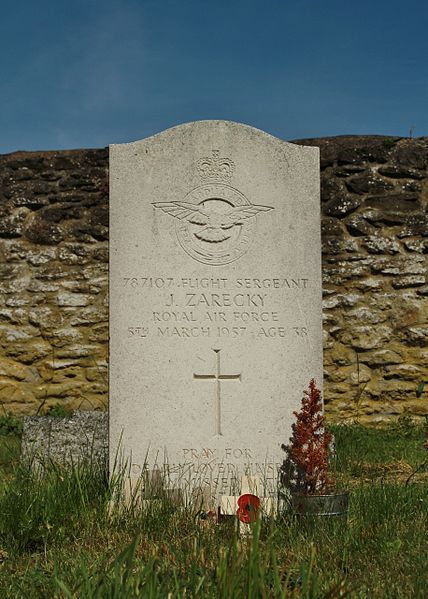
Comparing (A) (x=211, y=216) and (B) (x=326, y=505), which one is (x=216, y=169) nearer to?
(A) (x=211, y=216)

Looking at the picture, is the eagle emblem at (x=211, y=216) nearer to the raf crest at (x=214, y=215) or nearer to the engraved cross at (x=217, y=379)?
the raf crest at (x=214, y=215)

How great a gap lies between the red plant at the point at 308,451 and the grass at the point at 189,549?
24 cm

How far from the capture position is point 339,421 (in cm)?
710

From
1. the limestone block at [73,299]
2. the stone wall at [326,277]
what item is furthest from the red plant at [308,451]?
the limestone block at [73,299]

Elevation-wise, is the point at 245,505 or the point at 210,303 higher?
the point at 210,303

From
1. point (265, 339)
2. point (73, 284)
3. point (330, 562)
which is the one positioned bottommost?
point (330, 562)

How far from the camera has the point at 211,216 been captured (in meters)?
4.46

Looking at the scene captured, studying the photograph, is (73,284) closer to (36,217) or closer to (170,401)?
(36,217)

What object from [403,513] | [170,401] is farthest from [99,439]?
[403,513]

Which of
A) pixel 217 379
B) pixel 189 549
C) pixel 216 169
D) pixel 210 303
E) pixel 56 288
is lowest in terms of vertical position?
pixel 189 549

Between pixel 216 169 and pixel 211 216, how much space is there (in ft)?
0.93

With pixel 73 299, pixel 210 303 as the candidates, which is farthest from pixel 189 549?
pixel 73 299

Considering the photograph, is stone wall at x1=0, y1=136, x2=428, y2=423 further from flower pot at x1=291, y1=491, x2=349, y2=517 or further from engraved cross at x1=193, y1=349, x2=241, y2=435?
flower pot at x1=291, y1=491, x2=349, y2=517

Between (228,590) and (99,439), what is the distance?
376cm
